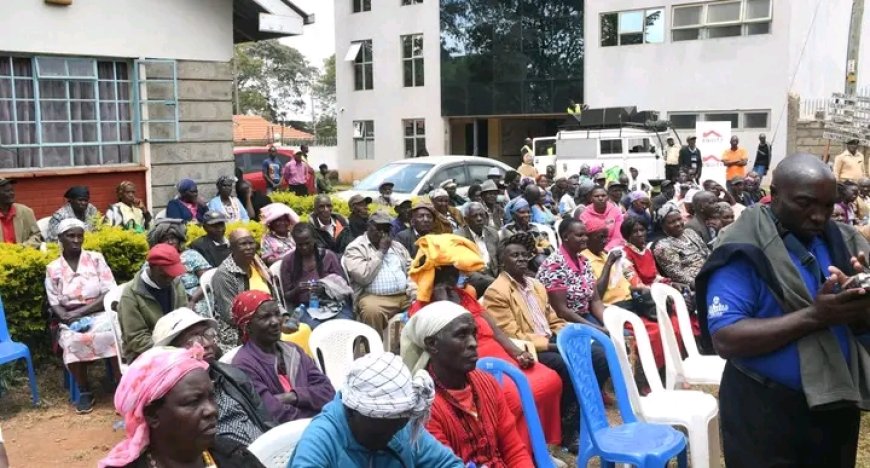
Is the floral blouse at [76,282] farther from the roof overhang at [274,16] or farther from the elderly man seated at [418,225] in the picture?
the roof overhang at [274,16]

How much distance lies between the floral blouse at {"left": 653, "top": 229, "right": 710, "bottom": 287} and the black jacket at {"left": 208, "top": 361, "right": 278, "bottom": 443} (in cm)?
433

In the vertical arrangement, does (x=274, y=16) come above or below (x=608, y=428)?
above

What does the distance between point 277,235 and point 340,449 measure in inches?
185

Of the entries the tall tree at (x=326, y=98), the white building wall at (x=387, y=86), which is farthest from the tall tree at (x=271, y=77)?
the white building wall at (x=387, y=86)

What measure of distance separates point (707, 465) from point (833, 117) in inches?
626

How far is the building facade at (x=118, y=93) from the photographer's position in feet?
30.2

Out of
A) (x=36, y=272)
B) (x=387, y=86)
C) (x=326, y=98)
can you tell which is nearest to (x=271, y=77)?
(x=326, y=98)

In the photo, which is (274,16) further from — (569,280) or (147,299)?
(569,280)

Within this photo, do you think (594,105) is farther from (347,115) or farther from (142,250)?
(142,250)

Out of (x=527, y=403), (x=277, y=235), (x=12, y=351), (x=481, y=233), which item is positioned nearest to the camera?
(x=527, y=403)

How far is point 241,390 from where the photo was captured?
3566mm

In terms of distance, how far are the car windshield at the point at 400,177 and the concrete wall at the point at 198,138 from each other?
248 cm

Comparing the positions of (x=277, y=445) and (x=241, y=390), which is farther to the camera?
(x=241, y=390)

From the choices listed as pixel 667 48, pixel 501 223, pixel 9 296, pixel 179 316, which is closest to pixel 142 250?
pixel 9 296
